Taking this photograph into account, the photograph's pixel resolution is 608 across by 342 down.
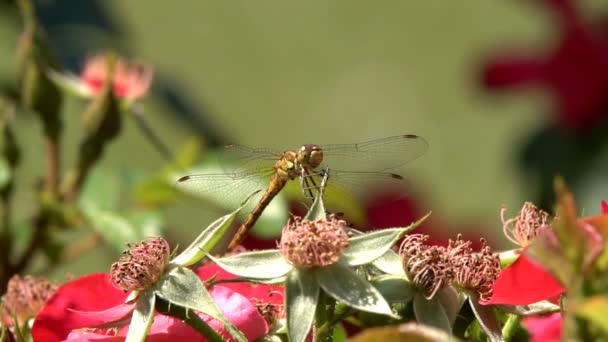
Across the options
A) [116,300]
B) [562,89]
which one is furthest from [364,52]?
[116,300]

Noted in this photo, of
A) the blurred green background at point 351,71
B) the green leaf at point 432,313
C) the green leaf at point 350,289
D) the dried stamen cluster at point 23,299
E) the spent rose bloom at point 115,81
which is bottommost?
the blurred green background at point 351,71

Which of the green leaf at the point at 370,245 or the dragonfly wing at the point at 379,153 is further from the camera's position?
the dragonfly wing at the point at 379,153

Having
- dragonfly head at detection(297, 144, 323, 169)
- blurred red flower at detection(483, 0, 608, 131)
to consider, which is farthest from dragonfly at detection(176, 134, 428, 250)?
blurred red flower at detection(483, 0, 608, 131)

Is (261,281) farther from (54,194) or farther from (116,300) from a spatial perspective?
(54,194)

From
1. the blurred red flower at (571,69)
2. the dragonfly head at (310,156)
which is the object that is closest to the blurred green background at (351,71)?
the blurred red flower at (571,69)

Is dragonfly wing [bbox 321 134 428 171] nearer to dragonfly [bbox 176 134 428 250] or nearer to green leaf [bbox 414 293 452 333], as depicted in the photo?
dragonfly [bbox 176 134 428 250]

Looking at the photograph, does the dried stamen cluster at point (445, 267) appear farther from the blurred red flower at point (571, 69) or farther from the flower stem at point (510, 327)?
the blurred red flower at point (571, 69)

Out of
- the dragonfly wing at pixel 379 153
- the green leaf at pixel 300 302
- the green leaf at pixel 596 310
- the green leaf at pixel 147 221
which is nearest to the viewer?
the green leaf at pixel 596 310
